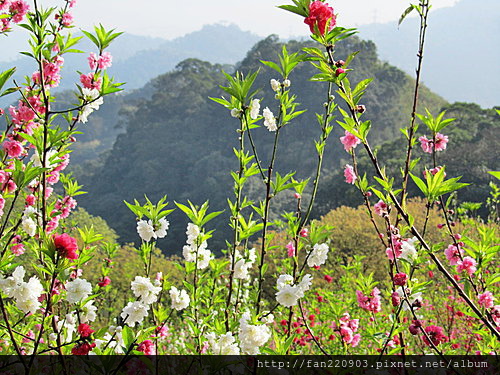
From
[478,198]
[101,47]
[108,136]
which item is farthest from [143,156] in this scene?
[108,136]

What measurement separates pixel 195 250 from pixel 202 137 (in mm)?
35300

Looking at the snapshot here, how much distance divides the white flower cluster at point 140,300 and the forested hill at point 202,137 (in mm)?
22136

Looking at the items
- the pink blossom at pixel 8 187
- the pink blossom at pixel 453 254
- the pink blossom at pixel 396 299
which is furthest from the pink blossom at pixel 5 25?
the pink blossom at pixel 453 254

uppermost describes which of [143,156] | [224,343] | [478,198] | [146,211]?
[146,211]

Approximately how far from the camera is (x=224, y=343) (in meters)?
1.62

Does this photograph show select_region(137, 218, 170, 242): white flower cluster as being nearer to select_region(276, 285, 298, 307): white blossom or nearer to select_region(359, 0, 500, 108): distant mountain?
select_region(276, 285, 298, 307): white blossom

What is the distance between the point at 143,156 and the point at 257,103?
3613 centimetres

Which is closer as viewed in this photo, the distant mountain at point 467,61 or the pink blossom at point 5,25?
the pink blossom at point 5,25

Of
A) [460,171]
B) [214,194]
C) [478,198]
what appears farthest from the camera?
[214,194]

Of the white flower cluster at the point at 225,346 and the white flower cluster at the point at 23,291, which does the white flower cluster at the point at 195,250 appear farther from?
the white flower cluster at the point at 23,291

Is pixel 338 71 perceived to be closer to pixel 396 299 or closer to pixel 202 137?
pixel 396 299

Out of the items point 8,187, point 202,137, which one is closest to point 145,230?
point 8,187

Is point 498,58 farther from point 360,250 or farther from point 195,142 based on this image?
point 360,250

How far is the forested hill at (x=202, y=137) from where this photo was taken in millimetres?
29875
